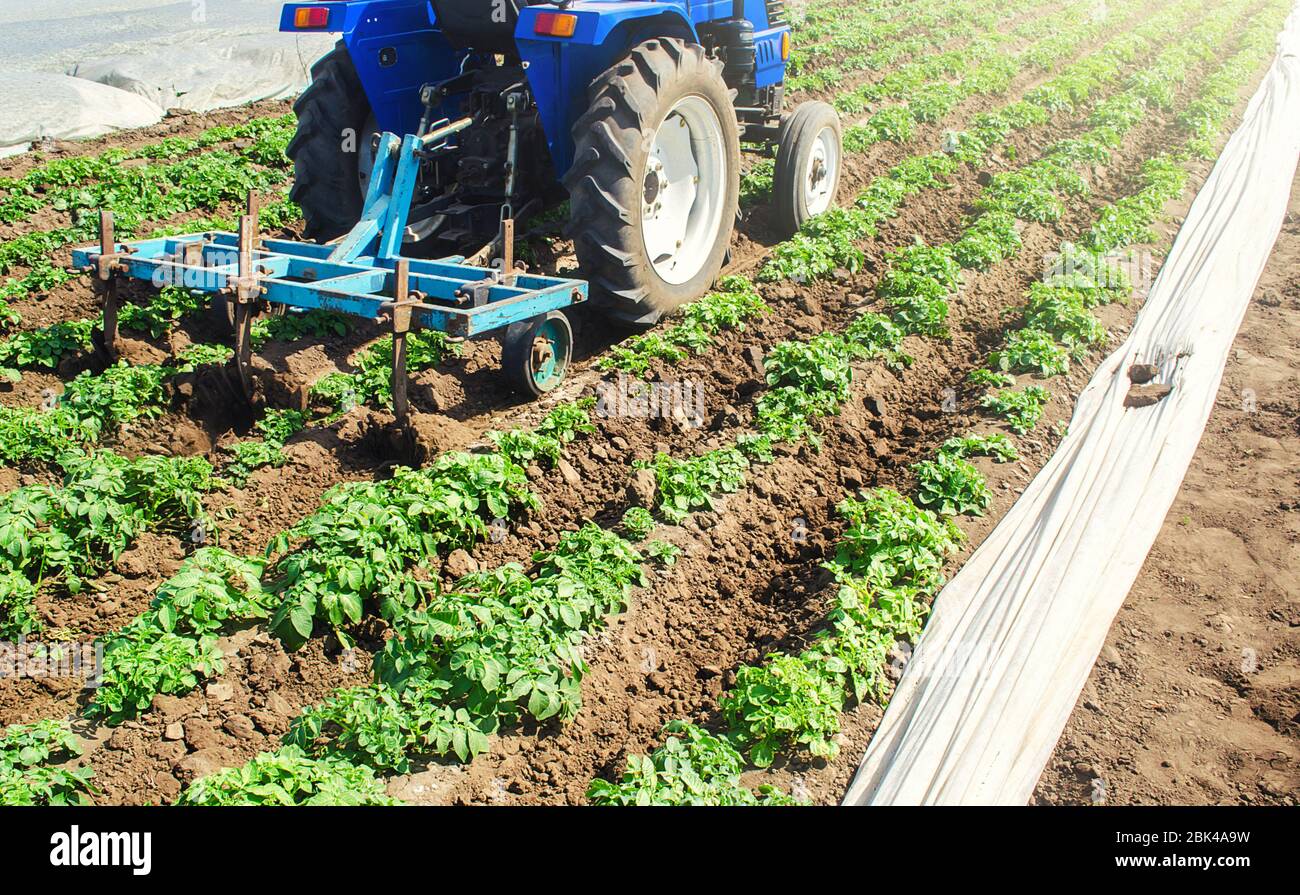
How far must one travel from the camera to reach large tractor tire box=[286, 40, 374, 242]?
6.44m

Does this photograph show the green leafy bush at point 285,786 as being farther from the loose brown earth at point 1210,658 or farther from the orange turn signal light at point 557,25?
the orange turn signal light at point 557,25

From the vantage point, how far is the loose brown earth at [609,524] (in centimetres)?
348

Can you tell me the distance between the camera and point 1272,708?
380 centimetres

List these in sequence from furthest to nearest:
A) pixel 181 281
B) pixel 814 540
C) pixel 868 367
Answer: pixel 868 367 → pixel 181 281 → pixel 814 540

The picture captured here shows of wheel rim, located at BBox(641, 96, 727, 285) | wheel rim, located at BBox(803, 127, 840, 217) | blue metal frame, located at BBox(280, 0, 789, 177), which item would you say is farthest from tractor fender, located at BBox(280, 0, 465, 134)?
wheel rim, located at BBox(803, 127, 840, 217)

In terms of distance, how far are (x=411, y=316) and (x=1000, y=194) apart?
6525mm

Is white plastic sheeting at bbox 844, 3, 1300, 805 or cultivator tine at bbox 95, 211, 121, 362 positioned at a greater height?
cultivator tine at bbox 95, 211, 121, 362

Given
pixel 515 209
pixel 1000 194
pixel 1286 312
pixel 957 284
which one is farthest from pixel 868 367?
pixel 1000 194

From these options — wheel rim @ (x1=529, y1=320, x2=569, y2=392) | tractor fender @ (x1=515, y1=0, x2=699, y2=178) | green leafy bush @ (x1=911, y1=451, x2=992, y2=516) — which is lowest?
green leafy bush @ (x1=911, y1=451, x2=992, y2=516)

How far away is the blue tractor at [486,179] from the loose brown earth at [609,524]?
405 mm

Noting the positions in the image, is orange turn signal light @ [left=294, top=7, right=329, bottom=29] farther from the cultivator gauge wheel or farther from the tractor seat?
the cultivator gauge wheel

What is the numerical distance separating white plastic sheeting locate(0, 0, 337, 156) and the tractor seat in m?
6.03

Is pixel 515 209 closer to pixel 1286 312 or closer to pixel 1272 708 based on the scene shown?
pixel 1272 708

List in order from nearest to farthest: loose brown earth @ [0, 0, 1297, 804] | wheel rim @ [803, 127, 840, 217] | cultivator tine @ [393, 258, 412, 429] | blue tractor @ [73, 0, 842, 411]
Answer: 1. loose brown earth @ [0, 0, 1297, 804]
2. cultivator tine @ [393, 258, 412, 429]
3. blue tractor @ [73, 0, 842, 411]
4. wheel rim @ [803, 127, 840, 217]
